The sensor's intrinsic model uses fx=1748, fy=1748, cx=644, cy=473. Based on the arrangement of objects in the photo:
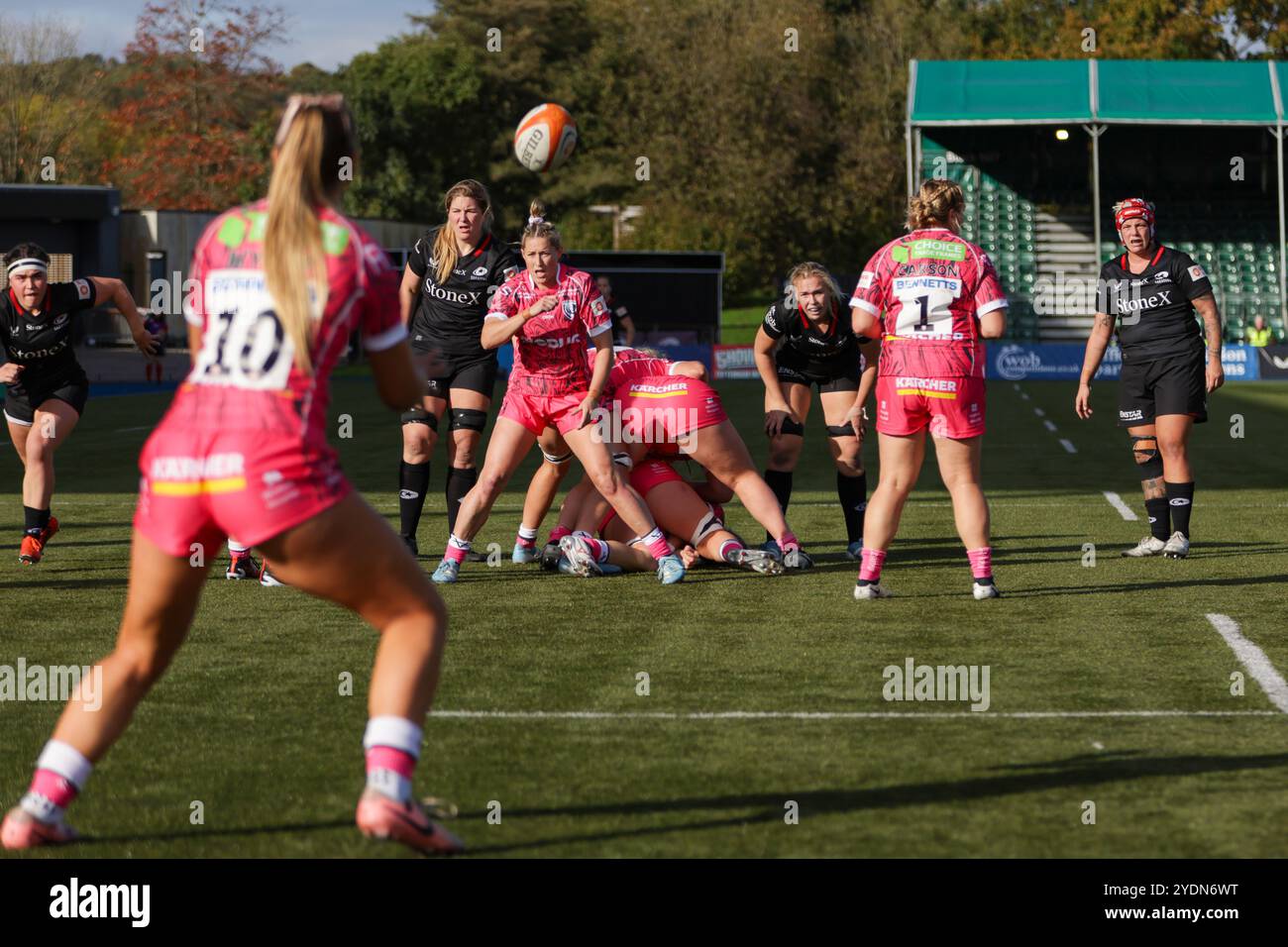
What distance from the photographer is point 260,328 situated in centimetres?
446

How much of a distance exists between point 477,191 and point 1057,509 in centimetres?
623

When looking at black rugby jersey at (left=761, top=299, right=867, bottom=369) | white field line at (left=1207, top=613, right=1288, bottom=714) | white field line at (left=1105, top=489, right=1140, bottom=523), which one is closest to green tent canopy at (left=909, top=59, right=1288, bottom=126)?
white field line at (left=1105, top=489, right=1140, bottom=523)

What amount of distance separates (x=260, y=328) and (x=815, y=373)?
23.5 feet

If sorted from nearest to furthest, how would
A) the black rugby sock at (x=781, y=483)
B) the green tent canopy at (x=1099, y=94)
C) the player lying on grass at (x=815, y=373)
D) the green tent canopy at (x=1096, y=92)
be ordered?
the player lying on grass at (x=815, y=373) < the black rugby sock at (x=781, y=483) < the green tent canopy at (x=1099, y=94) < the green tent canopy at (x=1096, y=92)

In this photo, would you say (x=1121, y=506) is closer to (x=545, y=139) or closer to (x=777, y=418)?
(x=777, y=418)

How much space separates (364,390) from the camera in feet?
117

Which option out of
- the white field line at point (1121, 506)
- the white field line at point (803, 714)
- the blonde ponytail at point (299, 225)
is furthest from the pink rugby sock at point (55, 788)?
the white field line at point (1121, 506)

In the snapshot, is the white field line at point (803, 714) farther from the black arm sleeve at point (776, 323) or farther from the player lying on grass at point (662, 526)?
the black arm sleeve at point (776, 323)

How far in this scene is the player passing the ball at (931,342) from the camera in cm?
888

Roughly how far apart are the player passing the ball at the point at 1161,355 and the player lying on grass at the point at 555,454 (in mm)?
2677

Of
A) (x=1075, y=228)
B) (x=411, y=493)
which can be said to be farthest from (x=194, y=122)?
(x=411, y=493)

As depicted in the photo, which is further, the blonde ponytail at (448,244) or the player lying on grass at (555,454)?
the player lying on grass at (555,454)
